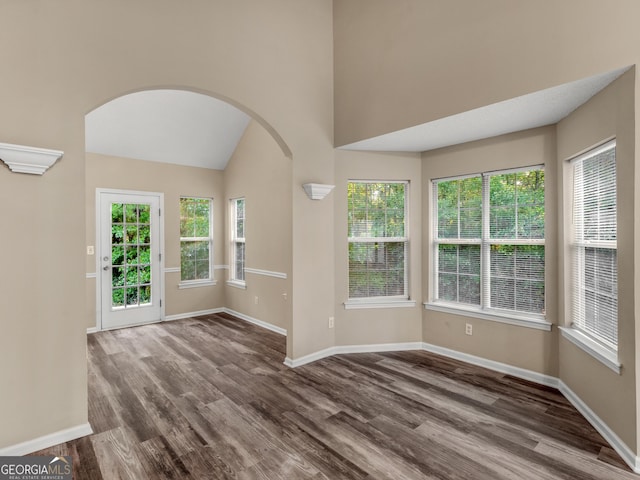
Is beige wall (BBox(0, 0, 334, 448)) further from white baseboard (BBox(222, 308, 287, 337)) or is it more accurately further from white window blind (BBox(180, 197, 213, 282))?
white window blind (BBox(180, 197, 213, 282))

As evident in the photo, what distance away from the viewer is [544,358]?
3.23 metres

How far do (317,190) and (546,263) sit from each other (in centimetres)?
233

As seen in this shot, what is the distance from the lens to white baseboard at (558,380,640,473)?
208 centimetres

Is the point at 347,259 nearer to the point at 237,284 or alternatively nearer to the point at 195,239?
the point at 237,284

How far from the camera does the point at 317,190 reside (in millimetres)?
3773

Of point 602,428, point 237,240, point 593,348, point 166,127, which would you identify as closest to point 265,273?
point 237,240

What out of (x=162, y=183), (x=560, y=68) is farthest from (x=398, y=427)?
(x=162, y=183)

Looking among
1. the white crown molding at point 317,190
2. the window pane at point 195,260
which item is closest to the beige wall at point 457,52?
the white crown molding at point 317,190

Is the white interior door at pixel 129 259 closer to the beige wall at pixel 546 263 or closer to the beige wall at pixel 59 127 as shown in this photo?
the beige wall at pixel 59 127

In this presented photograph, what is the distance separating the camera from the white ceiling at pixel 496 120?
2.42 meters

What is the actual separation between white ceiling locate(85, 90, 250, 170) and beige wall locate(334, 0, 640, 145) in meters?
2.12

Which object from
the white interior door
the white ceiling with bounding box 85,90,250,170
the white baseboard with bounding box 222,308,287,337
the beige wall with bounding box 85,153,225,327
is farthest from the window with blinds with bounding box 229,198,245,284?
the white interior door

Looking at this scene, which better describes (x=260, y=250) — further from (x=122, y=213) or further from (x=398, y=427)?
(x=398, y=427)

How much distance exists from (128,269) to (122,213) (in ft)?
2.80
